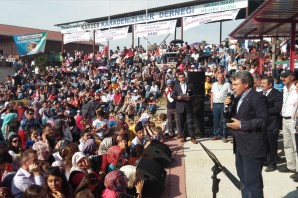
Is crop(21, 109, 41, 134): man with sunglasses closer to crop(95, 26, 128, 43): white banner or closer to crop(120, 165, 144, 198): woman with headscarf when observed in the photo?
crop(120, 165, 144, 198): woman with headscarf

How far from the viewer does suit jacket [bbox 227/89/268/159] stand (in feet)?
13.1

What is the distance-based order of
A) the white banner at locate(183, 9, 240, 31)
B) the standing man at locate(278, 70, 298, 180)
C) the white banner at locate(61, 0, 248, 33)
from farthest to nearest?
the white banner at locate(61, 0, 248, 33) → the white banner at locate(183, 9, 240, 31) → the standing man at locate(278, 70, 298, 180)

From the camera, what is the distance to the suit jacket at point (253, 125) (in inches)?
157

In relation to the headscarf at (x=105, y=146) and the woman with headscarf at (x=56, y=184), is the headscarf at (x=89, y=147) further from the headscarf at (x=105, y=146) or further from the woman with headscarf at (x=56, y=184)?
the woman with headscarf at (x=56, y=184)

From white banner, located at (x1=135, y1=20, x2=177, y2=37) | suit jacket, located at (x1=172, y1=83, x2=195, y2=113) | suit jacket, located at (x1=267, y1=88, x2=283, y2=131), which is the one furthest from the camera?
white banner, located at (x1=135, y1=20, x2=177, y2=37)

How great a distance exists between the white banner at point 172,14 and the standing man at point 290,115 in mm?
14192

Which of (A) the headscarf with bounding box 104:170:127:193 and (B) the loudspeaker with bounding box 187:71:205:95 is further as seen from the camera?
(B) the loudspeaker with bounding box 187:71:205:95

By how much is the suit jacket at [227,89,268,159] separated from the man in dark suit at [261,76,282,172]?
87.3 inches

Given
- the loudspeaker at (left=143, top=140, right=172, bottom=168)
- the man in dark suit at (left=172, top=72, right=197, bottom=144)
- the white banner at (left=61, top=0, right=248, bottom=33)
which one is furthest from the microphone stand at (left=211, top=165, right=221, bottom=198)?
the white banner at (left=61, top=0, right=248, bottom=33)

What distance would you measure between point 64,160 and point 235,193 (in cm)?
277

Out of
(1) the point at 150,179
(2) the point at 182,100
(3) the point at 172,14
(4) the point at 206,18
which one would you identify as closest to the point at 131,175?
(1) the point at 150,179

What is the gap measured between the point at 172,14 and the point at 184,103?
51.8 ft

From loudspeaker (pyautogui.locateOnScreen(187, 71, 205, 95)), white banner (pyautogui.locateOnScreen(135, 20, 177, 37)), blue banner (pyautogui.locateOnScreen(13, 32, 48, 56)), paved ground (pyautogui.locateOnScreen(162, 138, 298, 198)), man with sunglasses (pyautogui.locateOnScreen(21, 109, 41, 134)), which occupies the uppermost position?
white banner (pyautogui.locateOnScreen(135, 20, 177, 37))

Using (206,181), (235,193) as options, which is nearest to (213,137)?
(206,181)
